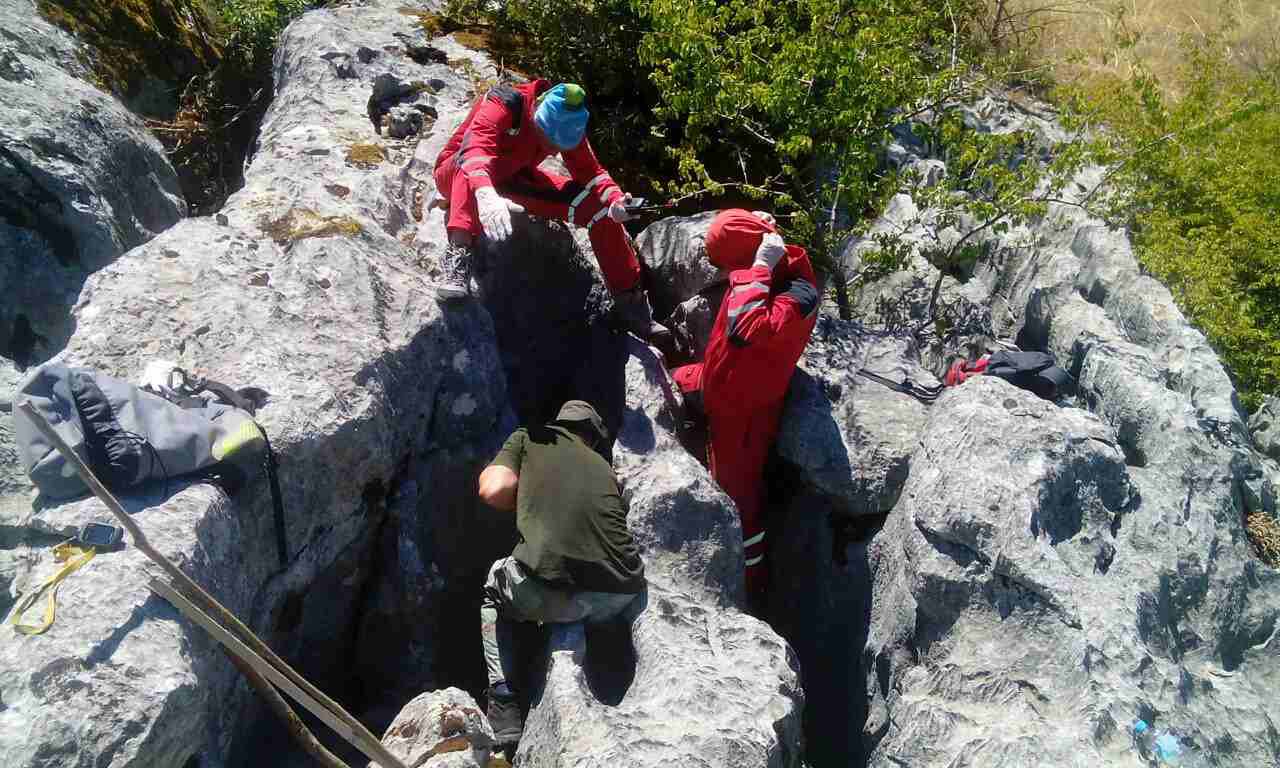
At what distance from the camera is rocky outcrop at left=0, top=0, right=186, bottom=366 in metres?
5.86

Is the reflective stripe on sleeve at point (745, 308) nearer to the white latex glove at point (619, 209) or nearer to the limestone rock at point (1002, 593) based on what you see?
the white latex glove at point (619, 209)

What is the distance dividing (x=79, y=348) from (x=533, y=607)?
10.5 ft

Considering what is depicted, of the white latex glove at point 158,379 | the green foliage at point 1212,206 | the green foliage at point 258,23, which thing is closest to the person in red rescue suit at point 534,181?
the white latex glove at point 158,379

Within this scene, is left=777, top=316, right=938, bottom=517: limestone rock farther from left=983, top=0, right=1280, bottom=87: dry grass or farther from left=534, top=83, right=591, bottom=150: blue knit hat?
left=983, top=0, right=1280, bottom=87: dry grass

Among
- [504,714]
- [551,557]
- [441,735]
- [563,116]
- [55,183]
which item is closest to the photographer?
[441,735]

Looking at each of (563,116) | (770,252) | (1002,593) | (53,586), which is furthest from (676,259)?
(53,586)

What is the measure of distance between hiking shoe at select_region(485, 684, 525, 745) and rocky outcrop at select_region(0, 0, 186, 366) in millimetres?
3917

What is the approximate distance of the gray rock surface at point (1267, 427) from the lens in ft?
22.3

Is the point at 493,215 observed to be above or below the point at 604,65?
below

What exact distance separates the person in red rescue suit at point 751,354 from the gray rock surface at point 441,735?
2.57 m

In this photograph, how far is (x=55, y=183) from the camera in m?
6.15

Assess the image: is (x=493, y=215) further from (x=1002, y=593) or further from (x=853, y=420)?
(x=1002, y=593)

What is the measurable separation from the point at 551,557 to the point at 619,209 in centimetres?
298

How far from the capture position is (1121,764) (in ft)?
13.4
